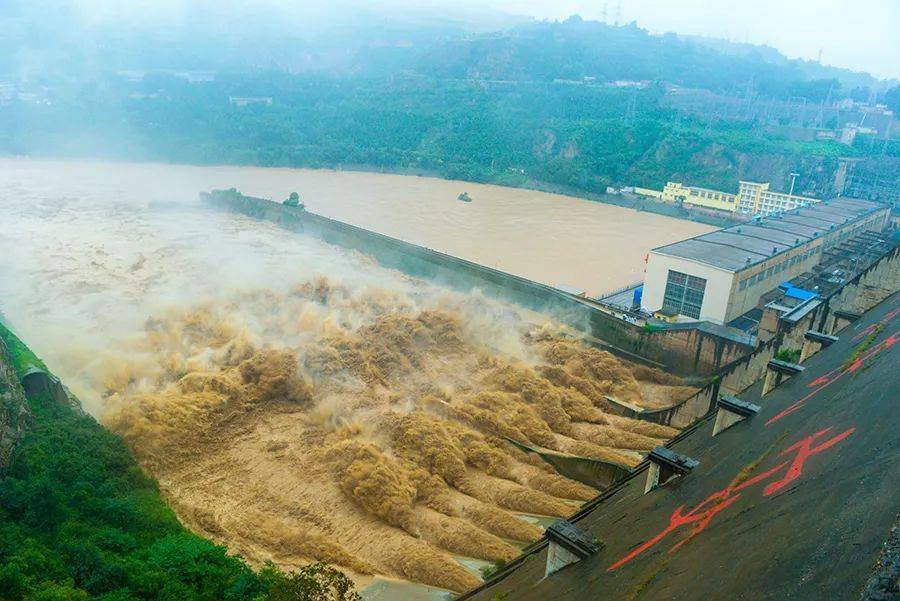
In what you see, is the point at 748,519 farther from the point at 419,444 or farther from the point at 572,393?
the point at 572,393

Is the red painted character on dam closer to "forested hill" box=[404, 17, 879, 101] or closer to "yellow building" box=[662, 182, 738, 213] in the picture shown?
"yellow building" box=[662, 182, 738, 213]

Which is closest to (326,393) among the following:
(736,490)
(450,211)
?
(736,490)

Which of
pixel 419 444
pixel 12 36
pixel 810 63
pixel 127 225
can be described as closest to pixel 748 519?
pixel 419 444

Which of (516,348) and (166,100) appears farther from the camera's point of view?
(166,100)

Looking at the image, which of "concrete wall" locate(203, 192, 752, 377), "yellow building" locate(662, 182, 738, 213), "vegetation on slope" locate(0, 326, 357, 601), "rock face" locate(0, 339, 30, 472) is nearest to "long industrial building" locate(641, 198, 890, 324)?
"concrete wall" locate(203, 192, 752, 377)

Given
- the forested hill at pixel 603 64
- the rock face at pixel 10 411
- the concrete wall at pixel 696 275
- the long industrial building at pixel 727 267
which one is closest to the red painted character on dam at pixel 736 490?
the rock face at pixel 10 411

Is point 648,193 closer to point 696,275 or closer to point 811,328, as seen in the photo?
point 696,275

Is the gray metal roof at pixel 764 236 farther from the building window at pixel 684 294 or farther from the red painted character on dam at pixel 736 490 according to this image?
the red painted character on dam at pixel 736 490
